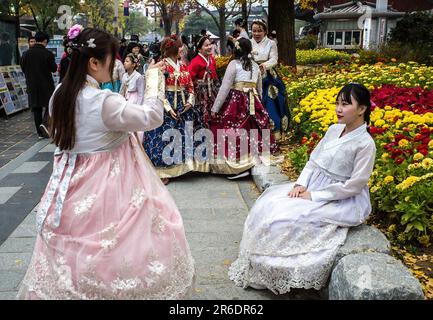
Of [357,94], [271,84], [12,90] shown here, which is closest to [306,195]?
[357,94]

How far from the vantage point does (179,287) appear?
275 centimetres

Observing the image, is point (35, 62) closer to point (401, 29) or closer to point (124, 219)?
point (124, 219)

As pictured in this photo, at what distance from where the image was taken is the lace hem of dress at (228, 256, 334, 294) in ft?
10.9

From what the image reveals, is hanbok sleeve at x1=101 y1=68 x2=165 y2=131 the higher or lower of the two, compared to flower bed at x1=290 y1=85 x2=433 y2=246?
higher

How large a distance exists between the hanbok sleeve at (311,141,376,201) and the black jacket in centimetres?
766

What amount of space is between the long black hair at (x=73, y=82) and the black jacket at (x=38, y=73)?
7.65 meters

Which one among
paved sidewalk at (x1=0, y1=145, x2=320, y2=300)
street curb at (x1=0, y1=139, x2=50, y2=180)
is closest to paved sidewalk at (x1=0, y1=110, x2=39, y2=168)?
street curb at (x1=0, y1=139, x2=50, y2=180)

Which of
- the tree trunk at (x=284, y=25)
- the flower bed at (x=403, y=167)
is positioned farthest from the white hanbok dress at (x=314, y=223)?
the tree trunk at (x=284, y=25)

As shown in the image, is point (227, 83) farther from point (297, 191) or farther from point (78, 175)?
point (78, 175)

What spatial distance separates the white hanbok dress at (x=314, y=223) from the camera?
3.36m

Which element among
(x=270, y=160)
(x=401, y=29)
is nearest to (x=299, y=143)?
(x=270, y=160)

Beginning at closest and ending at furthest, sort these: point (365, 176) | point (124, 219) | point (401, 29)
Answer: point (124, 219), point (365, 176), point (401, 29)

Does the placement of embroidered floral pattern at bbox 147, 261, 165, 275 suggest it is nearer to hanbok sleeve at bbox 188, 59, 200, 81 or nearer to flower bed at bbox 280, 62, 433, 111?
hanbok sleeve at bbox 188, 59, 200, 81
